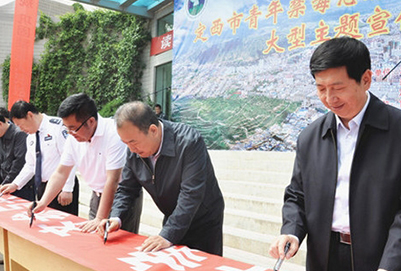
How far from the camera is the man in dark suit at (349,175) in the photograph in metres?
0.99

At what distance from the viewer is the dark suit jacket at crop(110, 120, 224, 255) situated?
1.46 m

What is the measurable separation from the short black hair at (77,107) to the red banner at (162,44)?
6.92 meters

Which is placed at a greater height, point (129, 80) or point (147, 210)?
point (129, 80)

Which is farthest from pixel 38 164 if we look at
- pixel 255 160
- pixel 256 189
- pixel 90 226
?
pixel 255 160

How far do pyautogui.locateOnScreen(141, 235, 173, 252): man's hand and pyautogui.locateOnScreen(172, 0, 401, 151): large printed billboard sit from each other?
3.84 meters

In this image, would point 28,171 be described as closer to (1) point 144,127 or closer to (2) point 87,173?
(2) point 87,173

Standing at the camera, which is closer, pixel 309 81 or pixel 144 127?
pixel 144 127

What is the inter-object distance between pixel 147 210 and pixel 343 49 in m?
3.33

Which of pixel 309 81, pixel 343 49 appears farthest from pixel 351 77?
pixel 309 81

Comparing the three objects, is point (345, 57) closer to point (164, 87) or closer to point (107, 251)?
point (107, 251)

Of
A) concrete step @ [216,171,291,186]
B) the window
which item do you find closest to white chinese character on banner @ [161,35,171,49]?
the window

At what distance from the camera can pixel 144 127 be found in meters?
1.44

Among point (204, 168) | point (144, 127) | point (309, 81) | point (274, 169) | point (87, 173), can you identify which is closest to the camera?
point (144, 127)

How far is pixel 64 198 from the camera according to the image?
2.46 m
